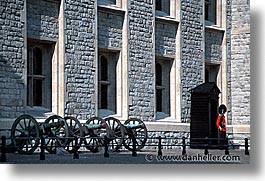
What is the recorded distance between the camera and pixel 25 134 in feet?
37.1

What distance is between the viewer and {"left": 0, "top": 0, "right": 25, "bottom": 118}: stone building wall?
37.3 feet

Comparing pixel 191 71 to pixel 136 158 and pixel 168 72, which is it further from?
pixel 136 158

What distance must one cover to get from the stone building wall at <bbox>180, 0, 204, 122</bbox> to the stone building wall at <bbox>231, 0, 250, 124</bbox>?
59 cm

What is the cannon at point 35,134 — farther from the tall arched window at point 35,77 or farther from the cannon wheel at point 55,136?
the tall arched window at point 35,77

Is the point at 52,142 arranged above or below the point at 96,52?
below

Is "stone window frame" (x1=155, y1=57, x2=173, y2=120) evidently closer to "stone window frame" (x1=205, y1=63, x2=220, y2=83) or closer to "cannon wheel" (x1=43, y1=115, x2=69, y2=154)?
"stone window frame" (x1=205, y1=63, x2=220, y2=83)

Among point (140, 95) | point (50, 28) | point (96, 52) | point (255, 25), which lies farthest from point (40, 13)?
point (255, 25)

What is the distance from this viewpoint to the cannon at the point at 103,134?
1182 centimetres

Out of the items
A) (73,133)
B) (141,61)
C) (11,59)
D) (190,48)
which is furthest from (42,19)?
(190,48)

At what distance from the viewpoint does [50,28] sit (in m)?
12.3

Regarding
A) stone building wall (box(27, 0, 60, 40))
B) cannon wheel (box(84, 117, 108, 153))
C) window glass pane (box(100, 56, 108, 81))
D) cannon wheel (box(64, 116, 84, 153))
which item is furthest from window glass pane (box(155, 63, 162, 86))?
stone building wall (box(27, 0, 60, 40))

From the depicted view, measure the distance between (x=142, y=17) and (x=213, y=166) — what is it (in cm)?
294

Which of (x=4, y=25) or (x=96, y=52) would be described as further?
(x=96, y=52)

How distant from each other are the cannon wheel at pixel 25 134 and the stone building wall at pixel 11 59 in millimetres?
135
